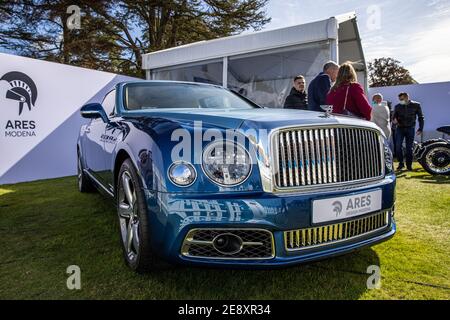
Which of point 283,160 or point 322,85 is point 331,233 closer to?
point 283,160

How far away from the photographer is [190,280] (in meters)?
2.14

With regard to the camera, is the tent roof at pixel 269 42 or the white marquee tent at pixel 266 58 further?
the white marquee tent at pixel 266 58

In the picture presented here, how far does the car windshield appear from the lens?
3.04 metres

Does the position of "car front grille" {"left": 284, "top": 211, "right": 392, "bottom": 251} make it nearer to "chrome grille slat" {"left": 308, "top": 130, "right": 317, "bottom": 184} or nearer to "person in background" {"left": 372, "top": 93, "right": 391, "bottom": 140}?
"chrome grille slat" {"left": 308, "top": 130, "right": 317, "bottom": 184}

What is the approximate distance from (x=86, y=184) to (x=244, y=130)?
11.7 feet

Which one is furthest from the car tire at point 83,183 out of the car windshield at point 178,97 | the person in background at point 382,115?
the person in background at point 382,115

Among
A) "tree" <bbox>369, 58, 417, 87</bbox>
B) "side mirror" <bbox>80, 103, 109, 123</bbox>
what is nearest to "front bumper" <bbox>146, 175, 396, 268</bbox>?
"side mirror" <bbox>80, 103, 109, 123</bbox>

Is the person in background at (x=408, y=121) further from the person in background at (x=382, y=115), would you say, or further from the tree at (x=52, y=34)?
the tree at (x=52, y=34)

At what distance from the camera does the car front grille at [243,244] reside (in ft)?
5.74

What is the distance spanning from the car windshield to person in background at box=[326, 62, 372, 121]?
3.71 feet

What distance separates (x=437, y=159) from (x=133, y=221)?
21.6 ft

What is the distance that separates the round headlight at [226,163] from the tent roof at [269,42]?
5.79 meters

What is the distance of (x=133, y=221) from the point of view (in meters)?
2.21
